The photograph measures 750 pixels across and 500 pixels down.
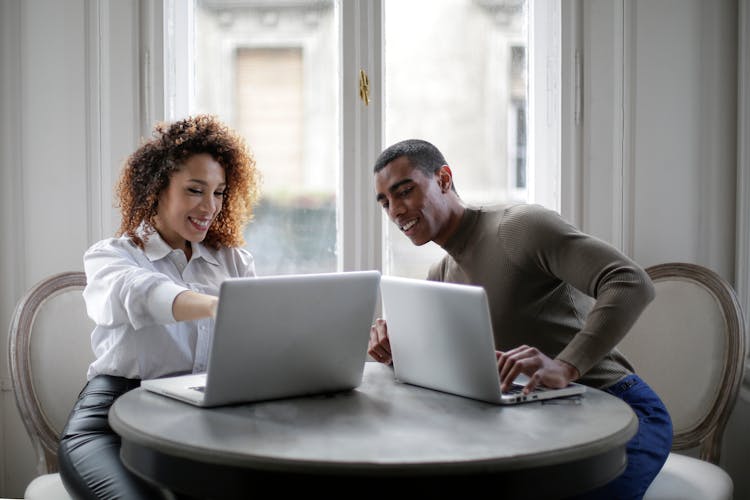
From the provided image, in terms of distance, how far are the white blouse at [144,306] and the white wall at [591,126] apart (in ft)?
2.12

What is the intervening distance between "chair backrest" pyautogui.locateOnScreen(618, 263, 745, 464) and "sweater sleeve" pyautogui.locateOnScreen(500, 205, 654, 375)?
0.70 metres

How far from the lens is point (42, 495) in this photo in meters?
1.81

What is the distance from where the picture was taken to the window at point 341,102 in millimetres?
2625

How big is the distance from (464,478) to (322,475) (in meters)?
0.20

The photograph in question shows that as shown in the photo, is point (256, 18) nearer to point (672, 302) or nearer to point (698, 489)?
point (672, 302)

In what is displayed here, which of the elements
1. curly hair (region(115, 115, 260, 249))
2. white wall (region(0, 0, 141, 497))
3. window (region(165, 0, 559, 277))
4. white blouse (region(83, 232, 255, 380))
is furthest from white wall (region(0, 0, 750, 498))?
white blouse (region(83, 232, 255, 380))

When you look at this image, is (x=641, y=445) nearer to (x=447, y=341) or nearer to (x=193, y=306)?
(x=447, y=341)

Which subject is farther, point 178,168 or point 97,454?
point 178,168

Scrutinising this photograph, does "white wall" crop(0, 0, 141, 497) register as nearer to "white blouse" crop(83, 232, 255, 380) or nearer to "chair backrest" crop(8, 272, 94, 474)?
"chair backrest" crop(8, 272, 94, 474)

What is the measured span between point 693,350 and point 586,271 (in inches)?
31.3

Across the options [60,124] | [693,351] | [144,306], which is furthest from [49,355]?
[693,351]

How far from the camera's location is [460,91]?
105 inches

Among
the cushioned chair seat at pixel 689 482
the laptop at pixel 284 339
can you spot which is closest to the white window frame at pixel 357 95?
the cushioned chair seat at pixel 689 482

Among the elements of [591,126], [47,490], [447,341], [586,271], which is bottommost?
[47,490]
